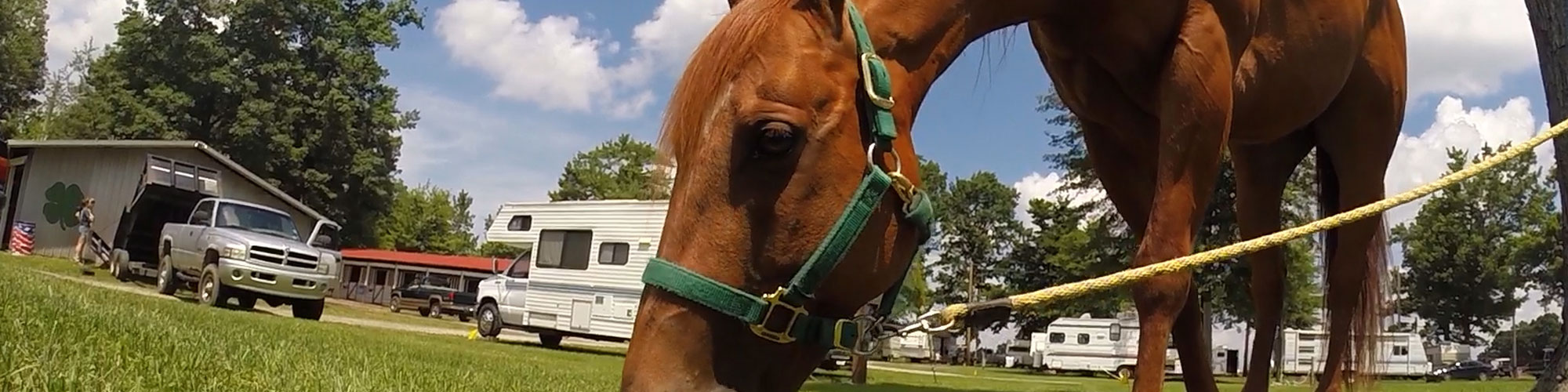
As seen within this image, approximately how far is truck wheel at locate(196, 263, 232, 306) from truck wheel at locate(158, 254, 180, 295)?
165 cm

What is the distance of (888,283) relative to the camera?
1.56 metres

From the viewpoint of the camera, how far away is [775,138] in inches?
57.1

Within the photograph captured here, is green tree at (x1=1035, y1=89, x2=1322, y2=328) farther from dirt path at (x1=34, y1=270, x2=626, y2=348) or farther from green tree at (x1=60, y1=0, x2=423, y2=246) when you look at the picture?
green tree at (x1=60, y1=0, x2=423, y2=246)

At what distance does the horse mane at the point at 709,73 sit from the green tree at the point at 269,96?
40.4m

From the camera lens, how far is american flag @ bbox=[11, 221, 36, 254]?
90.0 ft

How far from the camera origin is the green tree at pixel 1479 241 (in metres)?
37.2

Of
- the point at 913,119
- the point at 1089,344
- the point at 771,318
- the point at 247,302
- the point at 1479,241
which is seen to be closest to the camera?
the point at 771,318

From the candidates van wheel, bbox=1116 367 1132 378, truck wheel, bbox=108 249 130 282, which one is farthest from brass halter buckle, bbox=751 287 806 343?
truck wheel, bbox=108 249 130 282

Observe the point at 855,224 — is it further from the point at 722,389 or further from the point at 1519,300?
the point at 1519,300

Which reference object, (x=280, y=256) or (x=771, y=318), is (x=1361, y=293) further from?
(x=280, y=256)

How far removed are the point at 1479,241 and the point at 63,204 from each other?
4521 cm

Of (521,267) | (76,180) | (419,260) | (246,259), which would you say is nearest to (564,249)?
(521,267)

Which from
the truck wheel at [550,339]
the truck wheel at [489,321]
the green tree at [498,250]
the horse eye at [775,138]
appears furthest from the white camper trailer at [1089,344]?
the green tree at [498,250]

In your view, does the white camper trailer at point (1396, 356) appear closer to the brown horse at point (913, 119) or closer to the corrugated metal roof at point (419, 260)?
the corrugated metal roof at point (419, 260)
